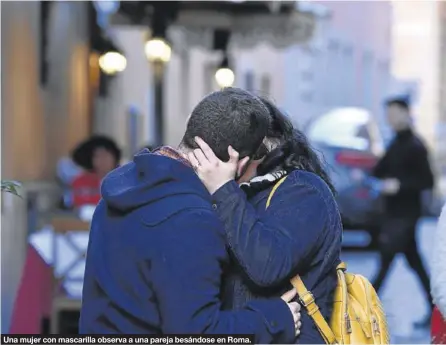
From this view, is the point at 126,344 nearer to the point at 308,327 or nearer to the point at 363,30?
the point at 308,327

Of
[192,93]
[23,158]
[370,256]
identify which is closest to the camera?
[23,158]

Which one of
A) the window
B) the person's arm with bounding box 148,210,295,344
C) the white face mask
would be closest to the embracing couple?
the person's arm with bounding box 148,210,295,344

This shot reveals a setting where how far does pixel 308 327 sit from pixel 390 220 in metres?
5.65

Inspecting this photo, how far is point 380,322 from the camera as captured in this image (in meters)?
2.58

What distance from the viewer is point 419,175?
26.3 ft

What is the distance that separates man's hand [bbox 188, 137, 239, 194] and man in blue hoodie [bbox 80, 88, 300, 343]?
0.02 m

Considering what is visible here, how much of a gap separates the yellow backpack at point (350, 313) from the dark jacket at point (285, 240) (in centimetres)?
2

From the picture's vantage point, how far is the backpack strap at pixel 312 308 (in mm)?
2424

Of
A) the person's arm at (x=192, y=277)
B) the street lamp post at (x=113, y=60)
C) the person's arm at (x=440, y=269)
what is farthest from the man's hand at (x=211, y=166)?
the street lamp post at (x=113, y=60)

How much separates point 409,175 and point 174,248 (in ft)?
19.7

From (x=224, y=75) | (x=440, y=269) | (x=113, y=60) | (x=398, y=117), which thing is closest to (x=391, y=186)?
(x=398, y=117)

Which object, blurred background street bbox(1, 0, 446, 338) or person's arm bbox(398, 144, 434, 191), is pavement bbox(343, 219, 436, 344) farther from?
person's arm bbox(398, 144, 434, 191)

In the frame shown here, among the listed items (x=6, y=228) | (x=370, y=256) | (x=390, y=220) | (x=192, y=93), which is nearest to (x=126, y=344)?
(x=6, y=228)

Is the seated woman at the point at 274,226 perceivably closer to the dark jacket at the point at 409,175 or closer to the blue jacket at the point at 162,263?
the blue jacket at the point at 162,263
